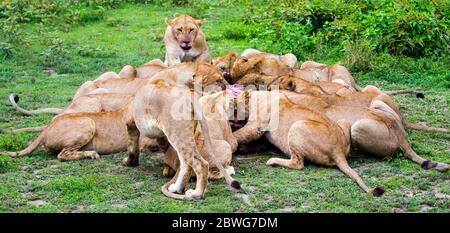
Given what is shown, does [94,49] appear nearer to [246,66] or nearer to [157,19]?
[157,19]

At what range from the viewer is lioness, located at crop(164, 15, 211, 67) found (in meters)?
11.5

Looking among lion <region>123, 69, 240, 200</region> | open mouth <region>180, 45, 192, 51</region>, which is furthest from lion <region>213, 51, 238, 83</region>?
lion <region>123, 69, 240, 200</region>

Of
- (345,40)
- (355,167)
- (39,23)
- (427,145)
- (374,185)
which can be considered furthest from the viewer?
(39,23)

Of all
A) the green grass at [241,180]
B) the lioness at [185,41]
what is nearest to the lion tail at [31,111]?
the green grass at [241,180]

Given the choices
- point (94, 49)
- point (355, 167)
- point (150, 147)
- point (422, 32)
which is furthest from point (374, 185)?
point (94, 49)

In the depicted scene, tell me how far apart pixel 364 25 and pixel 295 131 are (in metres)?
5.74

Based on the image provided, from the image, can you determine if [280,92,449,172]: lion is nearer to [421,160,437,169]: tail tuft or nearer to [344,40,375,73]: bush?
[421,160,437,169]: tail tuft

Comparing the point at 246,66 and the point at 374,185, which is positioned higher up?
the point at 246,66

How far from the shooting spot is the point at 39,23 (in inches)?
653

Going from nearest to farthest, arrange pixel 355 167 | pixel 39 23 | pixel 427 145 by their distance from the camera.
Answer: pixel 355 167 → pixel 427 145 → pixel 39 23

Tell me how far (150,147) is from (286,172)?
147 cm

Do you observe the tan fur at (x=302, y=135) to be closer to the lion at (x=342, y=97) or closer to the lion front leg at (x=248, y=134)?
the lion front leg at (x=248, y=134)

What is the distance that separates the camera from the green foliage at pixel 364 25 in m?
13.3

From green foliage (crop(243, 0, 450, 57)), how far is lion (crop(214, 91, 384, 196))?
14.5ft
